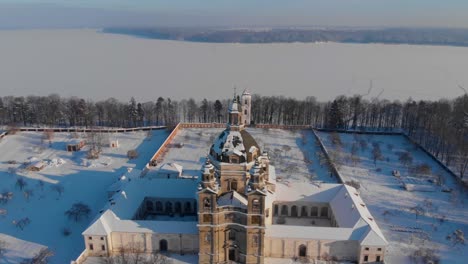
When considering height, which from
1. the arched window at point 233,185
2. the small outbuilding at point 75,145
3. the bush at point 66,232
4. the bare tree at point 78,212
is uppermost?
the arched window at point 233,185

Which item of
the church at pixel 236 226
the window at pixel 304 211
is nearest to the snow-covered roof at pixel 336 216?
the church at pixel 236 226

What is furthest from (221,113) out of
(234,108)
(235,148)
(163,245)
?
(235,148)

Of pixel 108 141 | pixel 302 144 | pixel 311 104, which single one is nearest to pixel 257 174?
pixel 302 144

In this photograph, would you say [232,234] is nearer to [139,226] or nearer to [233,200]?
[233,200]

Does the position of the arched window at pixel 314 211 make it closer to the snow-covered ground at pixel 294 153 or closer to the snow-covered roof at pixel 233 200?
the snow-covered ground at pixel 294 153

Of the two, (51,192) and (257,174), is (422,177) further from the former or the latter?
(51,192)
